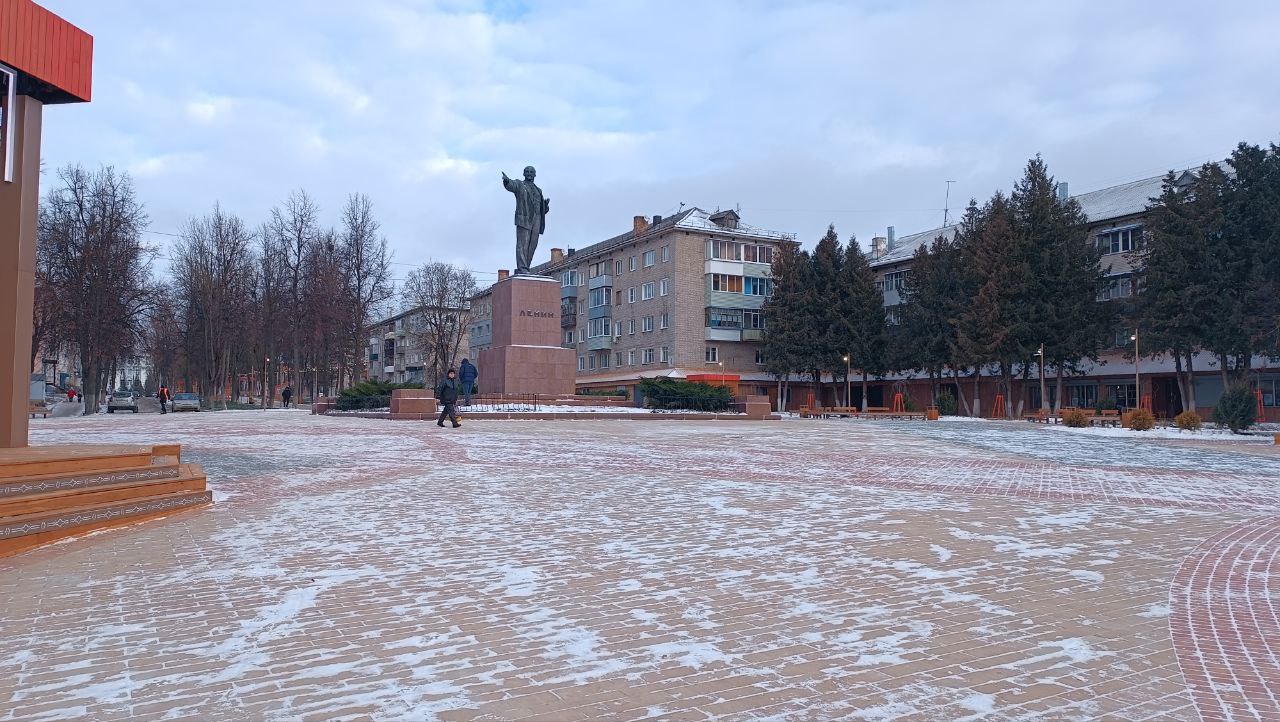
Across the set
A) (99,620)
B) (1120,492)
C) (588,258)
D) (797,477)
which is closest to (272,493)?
(99,620)

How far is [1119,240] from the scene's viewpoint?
173 ft

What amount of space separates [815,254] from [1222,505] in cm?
5281

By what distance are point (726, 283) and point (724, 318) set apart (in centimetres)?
269

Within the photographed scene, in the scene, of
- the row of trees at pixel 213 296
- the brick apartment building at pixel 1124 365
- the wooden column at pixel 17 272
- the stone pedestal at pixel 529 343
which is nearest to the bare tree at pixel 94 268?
the row of trees at pixel 213 296

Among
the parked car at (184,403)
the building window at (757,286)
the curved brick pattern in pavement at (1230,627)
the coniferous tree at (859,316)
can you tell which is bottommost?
the curved brick pattern in pavement at (1230,627)

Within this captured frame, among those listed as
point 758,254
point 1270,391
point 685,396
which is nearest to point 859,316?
point 758,254

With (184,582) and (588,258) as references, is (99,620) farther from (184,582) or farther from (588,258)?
Result: (588,258)

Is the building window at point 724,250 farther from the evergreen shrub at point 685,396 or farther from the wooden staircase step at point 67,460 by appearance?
the wooden staircase step at point 67,460

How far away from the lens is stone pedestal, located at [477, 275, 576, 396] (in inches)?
1351

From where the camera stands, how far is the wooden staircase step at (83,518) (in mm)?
6992

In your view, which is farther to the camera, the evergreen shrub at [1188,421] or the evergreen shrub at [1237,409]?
the evergreen shrub at [1188,421]

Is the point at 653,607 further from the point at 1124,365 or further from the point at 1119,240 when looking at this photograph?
the point at 1119,240

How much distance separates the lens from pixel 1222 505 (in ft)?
34.0

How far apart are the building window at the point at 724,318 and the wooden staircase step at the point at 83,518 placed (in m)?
57.1
